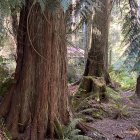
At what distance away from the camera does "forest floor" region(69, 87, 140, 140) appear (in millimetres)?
6430

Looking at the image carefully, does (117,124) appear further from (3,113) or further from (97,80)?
(3,113)

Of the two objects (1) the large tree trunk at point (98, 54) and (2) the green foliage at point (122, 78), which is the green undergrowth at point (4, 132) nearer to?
(1) the large tree trunk at point (98, 54)

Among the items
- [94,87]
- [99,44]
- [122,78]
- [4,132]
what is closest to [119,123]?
[94,87]

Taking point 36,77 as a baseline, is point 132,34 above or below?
above

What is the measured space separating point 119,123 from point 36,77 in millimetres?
2671

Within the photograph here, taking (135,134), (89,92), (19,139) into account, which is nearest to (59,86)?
(19,139)

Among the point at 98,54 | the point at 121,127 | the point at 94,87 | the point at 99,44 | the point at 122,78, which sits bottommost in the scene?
the point at 121,127

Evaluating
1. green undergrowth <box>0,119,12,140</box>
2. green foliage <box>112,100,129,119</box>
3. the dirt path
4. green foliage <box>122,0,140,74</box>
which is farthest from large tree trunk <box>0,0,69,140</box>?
green foliage <box>112,100,129,119</box>

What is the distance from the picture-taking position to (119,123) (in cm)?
732

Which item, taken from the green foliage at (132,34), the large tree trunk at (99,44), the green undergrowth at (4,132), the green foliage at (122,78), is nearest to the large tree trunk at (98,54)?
the large tree trunk at (99,44)

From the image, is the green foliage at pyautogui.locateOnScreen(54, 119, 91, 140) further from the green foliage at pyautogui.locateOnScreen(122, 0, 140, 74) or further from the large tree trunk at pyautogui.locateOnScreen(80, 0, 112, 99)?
the large tree trunk at pyautogui.locateOnScreen(80, 0, 112, 99)

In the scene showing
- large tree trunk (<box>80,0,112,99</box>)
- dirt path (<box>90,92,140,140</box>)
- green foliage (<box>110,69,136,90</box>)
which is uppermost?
large tree trunk (<box>80,0,112,99</box>)

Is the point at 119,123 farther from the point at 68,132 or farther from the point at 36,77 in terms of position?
the point at 36,77

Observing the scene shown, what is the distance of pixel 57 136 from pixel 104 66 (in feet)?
14.3
